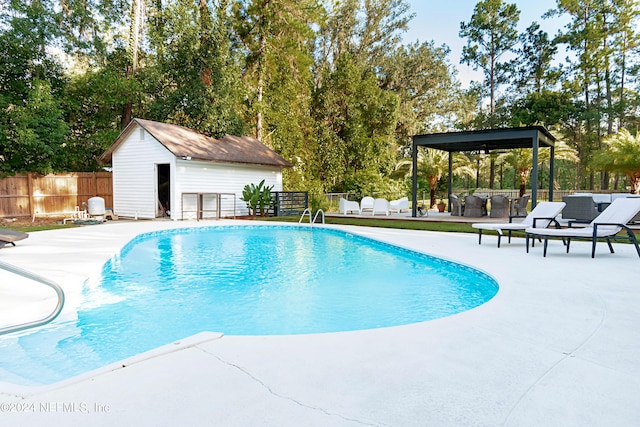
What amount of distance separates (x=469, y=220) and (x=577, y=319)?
11365mm

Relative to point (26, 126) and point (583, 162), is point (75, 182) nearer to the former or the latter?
point (26, 126)

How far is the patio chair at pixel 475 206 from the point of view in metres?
15.4

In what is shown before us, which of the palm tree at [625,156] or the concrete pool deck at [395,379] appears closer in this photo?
the concrete pool deck at [395,379]

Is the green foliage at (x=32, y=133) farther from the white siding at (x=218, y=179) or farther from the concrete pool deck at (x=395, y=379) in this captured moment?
the concrete pool deck at (x=395, y=379)

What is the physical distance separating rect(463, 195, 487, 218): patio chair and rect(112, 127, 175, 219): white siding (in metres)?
11.5

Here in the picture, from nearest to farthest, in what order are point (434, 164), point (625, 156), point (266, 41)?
point (625, 156) → point (434, 164) → point (266, 41)

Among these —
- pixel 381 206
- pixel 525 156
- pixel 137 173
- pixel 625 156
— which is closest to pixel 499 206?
pixel 381 206

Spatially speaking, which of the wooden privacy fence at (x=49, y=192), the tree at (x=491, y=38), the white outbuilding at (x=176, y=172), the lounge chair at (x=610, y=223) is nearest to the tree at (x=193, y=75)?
the white outbuilding at (x=176, y=172)

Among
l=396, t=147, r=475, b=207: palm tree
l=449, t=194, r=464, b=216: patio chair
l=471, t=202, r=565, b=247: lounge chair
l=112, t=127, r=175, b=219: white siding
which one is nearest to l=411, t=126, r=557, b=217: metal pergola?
l=449, t=194, r=464, b=216: patio chair

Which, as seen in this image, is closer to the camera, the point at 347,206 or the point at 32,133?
the point at 32,133

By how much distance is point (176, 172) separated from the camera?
629 inches

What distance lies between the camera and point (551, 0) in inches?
1198

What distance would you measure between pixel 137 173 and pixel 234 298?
13.2 m

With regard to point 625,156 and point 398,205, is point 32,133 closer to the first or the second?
point 398,205
